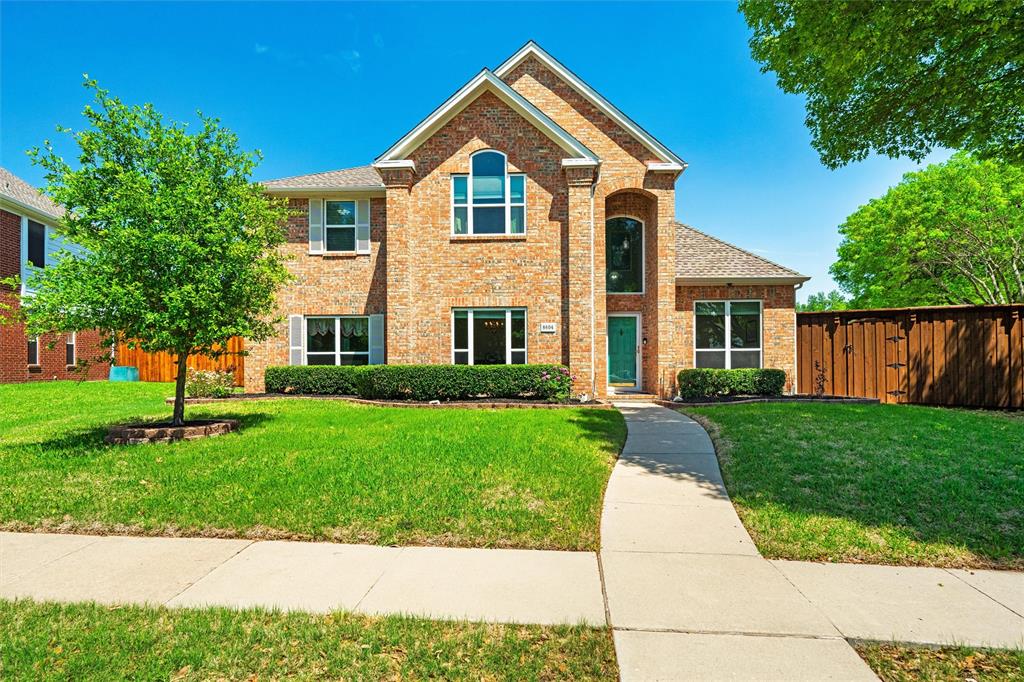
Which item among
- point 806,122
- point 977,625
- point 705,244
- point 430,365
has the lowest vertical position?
point 977,625

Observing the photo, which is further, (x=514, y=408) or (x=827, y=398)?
(x=827, y=398)

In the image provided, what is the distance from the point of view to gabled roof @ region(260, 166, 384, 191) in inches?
585

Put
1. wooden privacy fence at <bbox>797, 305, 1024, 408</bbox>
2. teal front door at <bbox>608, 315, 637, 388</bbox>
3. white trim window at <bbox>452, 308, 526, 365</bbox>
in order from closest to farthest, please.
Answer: wooden privacy fence at <bbox>797, 305, 1024, 408</bbox>, white trim window at <bbox>452, 308, 526, 365</bbox>, teal front door at <bbox>608, 315, 637, 388</bbox>

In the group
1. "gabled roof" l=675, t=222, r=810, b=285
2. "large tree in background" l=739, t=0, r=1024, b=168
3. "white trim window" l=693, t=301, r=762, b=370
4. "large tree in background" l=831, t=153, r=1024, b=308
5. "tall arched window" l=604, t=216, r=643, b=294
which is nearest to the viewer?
"large tree in background" l=739, t=0, r=1024, b=168

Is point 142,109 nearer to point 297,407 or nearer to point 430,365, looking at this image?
point 297,407

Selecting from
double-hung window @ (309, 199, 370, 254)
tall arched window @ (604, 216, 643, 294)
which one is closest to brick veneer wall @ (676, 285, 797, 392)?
tall arched window @ (604, 216, 643, 294)

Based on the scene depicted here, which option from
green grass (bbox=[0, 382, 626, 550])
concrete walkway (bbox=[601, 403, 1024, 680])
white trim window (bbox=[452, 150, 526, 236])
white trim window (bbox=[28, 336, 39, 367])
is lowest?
concrete walkway (bbox=[601, 403, 1024, 680])

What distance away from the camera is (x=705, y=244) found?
17469mm

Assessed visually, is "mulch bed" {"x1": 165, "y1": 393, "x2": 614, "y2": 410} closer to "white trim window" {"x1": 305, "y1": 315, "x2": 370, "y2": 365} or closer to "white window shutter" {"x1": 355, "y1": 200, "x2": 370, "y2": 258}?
"white trim window" {"x1": 305, "y1": 315, "x2": 370, "y2": 365}

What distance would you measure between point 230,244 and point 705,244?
48.8 ft

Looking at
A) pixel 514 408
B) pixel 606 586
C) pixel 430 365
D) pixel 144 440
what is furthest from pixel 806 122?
pixel 144 440

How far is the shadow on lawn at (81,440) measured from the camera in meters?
7.48

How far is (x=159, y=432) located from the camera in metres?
8.27

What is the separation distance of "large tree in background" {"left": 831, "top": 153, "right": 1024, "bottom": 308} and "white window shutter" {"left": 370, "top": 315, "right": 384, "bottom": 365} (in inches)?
1041
